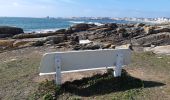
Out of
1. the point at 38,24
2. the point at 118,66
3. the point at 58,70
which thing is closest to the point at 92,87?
the point at 58,70

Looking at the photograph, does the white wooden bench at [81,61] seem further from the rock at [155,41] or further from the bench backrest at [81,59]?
the rock at [155,41]

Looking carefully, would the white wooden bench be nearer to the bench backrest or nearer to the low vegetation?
the bench backrest

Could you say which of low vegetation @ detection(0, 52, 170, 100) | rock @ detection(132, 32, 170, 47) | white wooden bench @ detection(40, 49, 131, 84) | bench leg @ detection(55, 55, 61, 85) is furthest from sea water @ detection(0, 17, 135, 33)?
bench leg @ detection(55, 55, 61, 85)

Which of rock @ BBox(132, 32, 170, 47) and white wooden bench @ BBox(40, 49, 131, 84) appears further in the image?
rock @ BBox(132, 32, 170, 47)

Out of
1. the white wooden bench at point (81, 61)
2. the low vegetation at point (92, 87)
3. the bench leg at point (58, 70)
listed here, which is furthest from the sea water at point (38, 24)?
the bench leg at point (58, 70)

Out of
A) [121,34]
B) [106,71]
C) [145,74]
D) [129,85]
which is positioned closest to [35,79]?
[106,71]

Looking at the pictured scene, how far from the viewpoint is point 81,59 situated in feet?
24.8

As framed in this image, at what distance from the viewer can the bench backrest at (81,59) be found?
7109mm

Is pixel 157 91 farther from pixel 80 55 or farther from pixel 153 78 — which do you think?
pixel 80 55

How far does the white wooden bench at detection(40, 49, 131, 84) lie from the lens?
7.12 metres

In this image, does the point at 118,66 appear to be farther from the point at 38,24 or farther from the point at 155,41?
the point at 38,24

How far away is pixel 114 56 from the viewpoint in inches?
315

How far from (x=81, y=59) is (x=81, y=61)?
0.06 meters

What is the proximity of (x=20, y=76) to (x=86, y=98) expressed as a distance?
2.55 m
